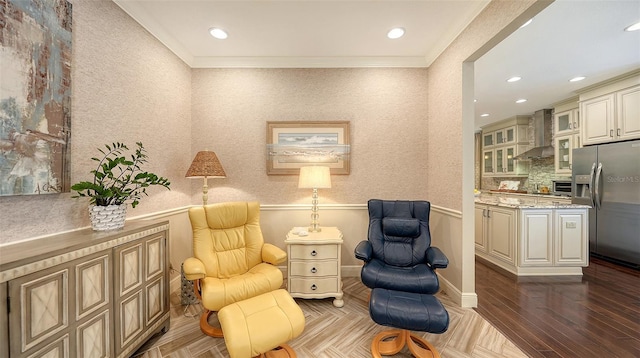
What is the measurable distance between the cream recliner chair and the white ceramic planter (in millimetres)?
486

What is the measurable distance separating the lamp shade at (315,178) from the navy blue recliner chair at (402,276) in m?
0.57

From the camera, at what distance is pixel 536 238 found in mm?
2850

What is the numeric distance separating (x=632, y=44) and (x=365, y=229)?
351 centimetres

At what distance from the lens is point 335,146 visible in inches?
109

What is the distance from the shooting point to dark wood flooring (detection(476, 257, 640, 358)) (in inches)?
66.4

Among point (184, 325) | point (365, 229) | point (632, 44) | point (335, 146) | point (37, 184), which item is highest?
point (632, 44)

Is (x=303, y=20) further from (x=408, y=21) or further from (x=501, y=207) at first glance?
(x=501, y=207)

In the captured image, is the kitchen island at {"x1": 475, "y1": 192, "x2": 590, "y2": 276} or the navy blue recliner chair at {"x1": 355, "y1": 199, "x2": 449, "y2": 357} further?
the kitchen island at {"x1": 475, "y1": 192, "x2": 590, "y2": 276}

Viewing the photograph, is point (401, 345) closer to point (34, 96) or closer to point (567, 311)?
point (567, 311)

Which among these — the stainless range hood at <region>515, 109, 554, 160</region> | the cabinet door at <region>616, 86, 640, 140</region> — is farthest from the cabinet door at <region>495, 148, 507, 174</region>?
the cabinet door at <region>616, 86, 640, 140</region>

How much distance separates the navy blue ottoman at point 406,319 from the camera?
4.70 feet

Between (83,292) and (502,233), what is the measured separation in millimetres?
4161

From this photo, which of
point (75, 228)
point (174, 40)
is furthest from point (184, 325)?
point (174, 40)

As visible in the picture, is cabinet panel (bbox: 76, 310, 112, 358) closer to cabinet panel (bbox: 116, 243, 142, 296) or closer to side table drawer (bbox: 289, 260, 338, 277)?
cabinet panel (bbox: 116, 243, 142, 296)
